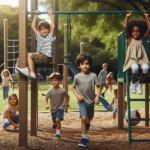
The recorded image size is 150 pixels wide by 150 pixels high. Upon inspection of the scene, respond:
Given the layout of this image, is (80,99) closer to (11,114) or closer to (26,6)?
(26,6)

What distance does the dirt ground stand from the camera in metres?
6.95

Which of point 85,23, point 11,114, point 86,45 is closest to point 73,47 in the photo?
point 86,45

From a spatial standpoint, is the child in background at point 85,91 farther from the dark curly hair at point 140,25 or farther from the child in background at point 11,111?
the child in background at point 11,111

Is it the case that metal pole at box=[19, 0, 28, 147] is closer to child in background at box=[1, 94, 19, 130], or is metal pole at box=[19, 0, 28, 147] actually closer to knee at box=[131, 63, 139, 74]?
knee at box=[131, 63, 139, 74]

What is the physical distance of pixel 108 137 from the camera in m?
8.34

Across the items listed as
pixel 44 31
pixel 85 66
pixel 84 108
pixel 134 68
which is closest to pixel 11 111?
pixel 44 31

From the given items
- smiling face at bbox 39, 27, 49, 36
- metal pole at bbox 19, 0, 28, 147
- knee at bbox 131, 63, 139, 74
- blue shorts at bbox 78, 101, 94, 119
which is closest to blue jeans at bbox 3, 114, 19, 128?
metal pole at bbox 19, 0, 28, 147

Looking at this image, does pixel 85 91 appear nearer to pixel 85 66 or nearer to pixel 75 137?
pixel 85 66

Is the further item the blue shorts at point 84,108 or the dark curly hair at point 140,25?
the dark curly hair at point 140,25

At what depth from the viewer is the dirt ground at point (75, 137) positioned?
6953 millimetres

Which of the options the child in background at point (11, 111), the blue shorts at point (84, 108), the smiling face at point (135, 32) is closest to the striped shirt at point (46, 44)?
the blue shorts at point (84, 108)

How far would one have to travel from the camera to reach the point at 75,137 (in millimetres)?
8352

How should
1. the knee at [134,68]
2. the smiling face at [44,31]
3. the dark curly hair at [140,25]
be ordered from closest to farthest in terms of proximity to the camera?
the knee at [134,68], the smiling face at [44,31], the dark curly hair at [140,25]

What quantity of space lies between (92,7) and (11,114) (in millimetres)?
9250
